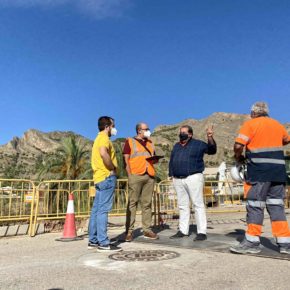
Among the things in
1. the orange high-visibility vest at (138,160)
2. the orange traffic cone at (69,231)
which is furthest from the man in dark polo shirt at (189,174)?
the orange traffic cone at (69,231)

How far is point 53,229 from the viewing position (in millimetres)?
8914

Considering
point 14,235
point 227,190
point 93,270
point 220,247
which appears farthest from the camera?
point 227,190

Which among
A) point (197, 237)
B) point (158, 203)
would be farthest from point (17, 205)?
point (197, 237)

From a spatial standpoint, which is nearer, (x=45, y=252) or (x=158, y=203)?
(x=45, y=252)

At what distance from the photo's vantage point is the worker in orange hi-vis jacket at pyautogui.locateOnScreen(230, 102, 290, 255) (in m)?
4.66

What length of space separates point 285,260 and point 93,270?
2272 millimetres

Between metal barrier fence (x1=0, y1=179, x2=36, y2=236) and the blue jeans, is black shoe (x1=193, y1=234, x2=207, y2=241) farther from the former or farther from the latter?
metal barrier fence (x1=0, y1=179, x2=36, y2=236)

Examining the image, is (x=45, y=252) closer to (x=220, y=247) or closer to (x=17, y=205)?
(x=220, y=247)

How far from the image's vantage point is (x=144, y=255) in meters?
4.92

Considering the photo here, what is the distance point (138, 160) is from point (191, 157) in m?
0.95

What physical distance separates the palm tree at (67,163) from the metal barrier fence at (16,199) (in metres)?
12.5

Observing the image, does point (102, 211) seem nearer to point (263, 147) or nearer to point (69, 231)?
point (69, 231)

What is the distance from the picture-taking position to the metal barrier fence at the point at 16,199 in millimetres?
8625

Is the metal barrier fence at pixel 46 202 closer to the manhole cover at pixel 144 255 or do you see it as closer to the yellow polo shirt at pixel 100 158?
→ the yellow polo shirt at pixel 100 158
